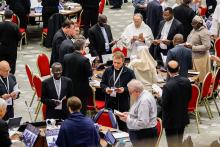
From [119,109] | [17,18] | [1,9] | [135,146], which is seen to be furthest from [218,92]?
[1,9]

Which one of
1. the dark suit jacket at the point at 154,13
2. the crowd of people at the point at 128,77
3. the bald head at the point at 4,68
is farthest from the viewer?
the dark suit jacket at the point at 154,13

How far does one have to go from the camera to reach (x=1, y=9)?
59.2ft

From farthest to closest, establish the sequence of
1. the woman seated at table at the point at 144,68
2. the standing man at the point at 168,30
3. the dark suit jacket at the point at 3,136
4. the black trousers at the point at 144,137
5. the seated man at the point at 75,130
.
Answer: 1. the standing man at the point at 168,30
2. the woman seated at table at the point at 144,68
3. the black trousers at the point at 144,137
4. the seated man at the point at 75,130
5. the dark suit jacket at the point at 3,136

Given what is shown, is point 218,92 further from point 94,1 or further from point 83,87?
point 94,1

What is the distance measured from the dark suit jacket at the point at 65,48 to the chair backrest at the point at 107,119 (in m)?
2.21

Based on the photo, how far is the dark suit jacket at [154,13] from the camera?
15852 mm

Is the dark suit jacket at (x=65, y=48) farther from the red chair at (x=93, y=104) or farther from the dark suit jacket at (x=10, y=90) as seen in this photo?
the dark suit jacket at (x=10, y=90)

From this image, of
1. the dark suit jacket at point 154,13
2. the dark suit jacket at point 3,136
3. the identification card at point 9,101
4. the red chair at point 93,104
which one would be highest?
the dark suit jacket at point 154,13

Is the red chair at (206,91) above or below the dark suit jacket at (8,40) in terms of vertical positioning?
below

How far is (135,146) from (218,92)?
4.40m

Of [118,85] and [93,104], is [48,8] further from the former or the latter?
[118,85]

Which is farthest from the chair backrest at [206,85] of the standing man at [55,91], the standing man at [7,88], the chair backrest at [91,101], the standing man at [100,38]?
the standing man at [7,88]

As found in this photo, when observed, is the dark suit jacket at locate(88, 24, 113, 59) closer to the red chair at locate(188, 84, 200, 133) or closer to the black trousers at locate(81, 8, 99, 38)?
the red chair at locate(188, 84, 200, 133)

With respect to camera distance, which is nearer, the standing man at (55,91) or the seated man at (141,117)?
the seated man at (141,117)
